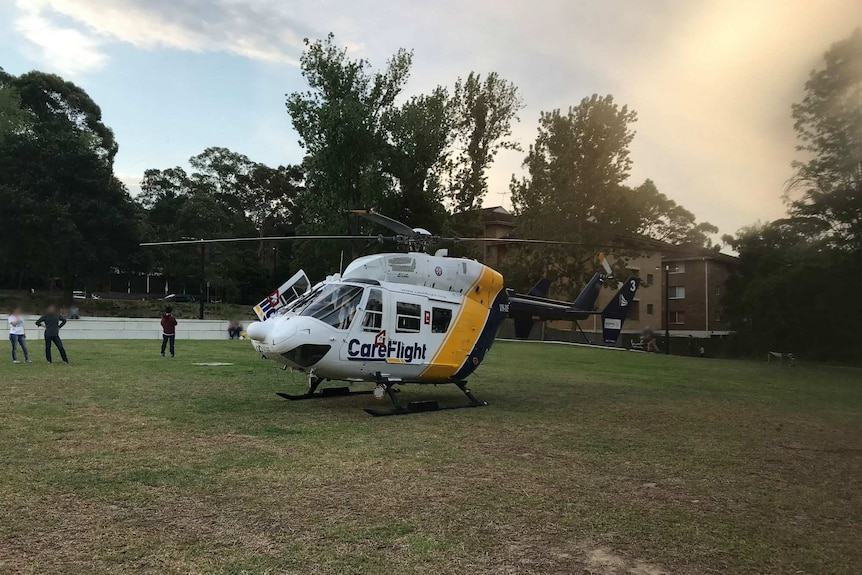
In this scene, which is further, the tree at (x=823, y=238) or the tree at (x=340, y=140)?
the tree at (x=340, y=140)

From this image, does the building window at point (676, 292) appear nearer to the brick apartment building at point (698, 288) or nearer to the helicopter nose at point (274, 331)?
the brick apartment building at point (698, 288)

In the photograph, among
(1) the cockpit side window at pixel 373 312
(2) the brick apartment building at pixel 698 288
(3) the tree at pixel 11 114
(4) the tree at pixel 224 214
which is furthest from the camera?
(4) the tree at pixel 224 214

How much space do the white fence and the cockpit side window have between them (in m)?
22.2

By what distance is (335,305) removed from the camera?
9.62 metres

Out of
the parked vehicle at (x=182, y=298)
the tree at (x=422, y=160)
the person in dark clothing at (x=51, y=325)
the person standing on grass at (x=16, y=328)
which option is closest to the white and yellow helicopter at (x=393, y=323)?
the person in dark clothing at (x=51, y=325)

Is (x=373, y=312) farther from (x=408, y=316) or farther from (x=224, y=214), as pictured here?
(x=224, y=214)

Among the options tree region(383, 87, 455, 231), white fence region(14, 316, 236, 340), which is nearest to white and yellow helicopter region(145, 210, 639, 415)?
white fence region(14, 316, 236, 340)

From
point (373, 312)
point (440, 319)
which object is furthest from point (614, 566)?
point (440, 319)

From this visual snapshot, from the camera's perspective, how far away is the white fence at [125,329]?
2706cm

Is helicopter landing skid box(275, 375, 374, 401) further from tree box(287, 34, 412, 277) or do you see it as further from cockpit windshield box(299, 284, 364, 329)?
tree box(287, 34, 412, 277)

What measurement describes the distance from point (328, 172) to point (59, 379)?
2232cm

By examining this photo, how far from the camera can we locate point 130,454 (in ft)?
21.4

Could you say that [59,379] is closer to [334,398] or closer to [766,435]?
[334,398]

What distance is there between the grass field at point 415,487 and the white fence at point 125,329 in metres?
18.3
